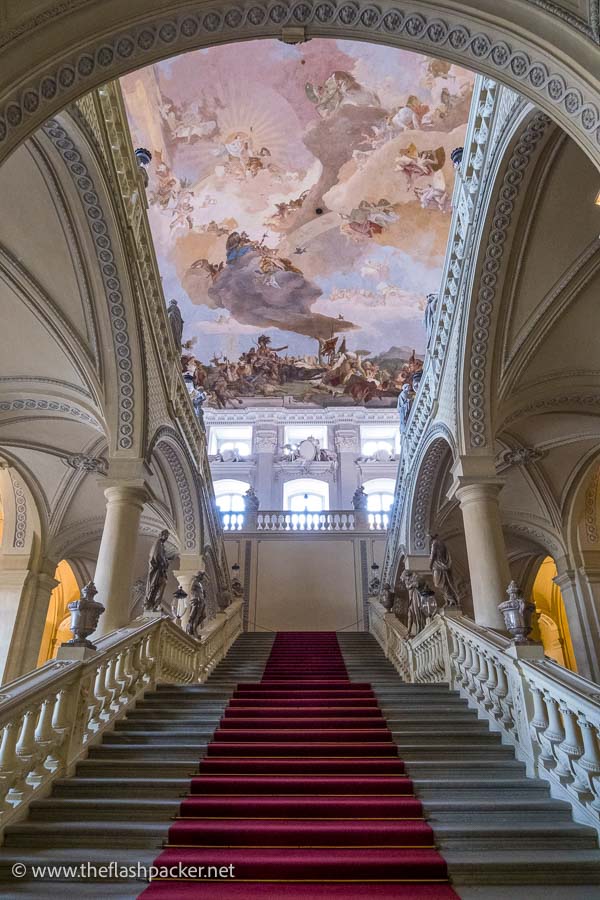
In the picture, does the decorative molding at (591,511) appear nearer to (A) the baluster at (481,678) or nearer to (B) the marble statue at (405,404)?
(B) the marble statue at (405,404)

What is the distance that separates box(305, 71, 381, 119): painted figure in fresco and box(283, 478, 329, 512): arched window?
12.9m

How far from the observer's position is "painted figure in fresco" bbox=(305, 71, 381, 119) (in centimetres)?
1850

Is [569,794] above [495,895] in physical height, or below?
above

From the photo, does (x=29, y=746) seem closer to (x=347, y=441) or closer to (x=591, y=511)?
(x=591, y=511)

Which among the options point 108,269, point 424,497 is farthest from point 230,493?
point 108,269

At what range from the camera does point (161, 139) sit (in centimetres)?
1870

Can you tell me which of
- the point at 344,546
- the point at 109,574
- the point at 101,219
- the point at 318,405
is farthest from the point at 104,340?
the point at 318,405

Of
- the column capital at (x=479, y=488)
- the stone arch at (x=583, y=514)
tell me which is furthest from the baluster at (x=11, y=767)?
the stone arch at (x=583, y=514)

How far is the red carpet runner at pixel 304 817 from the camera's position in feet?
10.2

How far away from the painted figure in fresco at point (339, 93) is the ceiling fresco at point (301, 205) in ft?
0.11

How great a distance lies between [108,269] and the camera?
8.88m

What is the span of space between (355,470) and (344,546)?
181 inches

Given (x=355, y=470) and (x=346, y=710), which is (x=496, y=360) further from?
(x=355, y=470)

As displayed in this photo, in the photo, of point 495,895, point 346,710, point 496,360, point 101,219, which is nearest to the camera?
point 495,895
